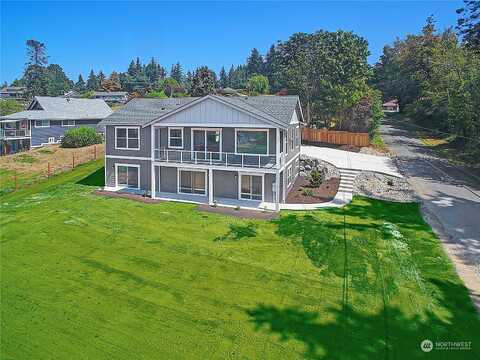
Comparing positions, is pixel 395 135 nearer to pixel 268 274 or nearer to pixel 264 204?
pixel 264 204

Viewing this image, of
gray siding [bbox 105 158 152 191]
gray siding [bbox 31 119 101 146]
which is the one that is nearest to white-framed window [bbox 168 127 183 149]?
gray siding [bbox 105 158 152 191]

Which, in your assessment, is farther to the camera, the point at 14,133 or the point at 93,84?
the point at 93,84

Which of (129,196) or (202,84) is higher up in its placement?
(202,84)

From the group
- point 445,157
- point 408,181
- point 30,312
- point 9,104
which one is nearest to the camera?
point 30,312

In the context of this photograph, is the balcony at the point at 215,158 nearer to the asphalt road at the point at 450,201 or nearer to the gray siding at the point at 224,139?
the gray siding at the point at 224,139

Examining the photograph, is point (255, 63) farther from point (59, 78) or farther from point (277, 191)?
point (277, 191)

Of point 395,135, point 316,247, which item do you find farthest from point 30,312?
point 395,135

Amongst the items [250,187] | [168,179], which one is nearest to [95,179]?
[168,179]
